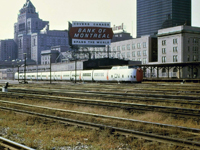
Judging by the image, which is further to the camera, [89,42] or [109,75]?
[89,42]

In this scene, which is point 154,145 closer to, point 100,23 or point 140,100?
point 140,100

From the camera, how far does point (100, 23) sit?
8962cm

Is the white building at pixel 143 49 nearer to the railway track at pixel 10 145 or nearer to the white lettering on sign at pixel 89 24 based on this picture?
the white lettering on sign at pixel 89 24

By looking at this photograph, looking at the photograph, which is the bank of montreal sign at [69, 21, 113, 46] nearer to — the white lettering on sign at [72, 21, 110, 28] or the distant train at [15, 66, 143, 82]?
the white lettering on sign at [72, 21, 110, 28]

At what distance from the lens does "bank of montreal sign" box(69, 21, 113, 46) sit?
288ft

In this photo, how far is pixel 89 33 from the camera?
89.0 metres

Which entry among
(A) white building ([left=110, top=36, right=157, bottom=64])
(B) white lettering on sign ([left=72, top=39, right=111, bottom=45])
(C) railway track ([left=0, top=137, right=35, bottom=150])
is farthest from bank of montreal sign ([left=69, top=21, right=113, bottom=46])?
(C) railway track ([left=0, top=137, right=35, bottom=150])

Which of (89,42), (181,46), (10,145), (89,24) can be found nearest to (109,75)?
(89,42)

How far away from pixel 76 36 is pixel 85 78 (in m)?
28.3

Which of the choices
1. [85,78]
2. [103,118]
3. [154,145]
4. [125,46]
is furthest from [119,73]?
[125,46]

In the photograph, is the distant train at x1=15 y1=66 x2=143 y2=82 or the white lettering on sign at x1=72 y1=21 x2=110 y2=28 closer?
the distant train at x1=15 y1=66 x2=143 y2=82

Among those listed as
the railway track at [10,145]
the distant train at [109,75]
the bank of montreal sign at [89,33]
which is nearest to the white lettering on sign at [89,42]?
the bank of montreal sign at [89,33]

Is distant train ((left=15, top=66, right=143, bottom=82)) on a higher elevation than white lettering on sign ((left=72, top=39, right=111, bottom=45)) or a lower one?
lower

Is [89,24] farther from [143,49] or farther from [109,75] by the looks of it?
[143,49]
